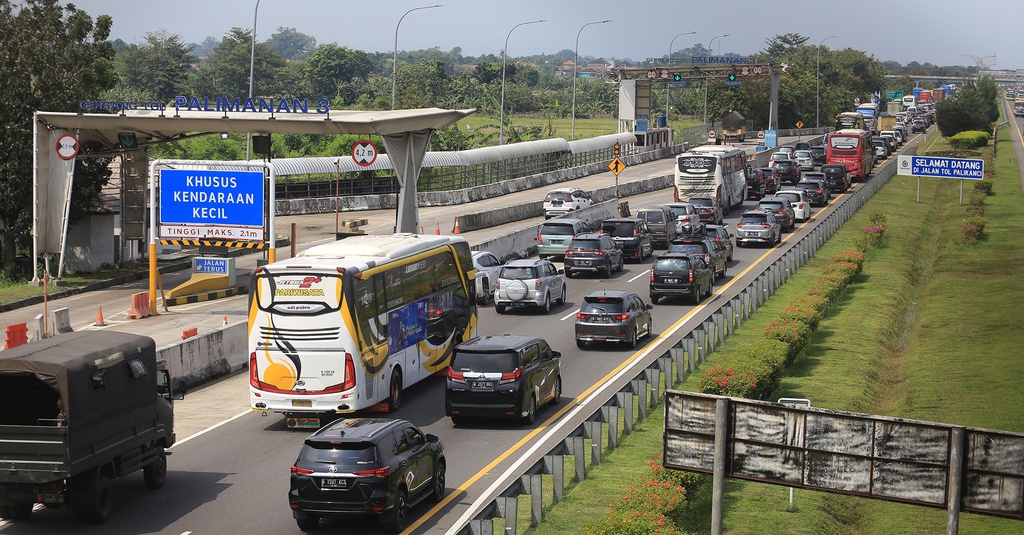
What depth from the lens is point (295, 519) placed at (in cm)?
1772

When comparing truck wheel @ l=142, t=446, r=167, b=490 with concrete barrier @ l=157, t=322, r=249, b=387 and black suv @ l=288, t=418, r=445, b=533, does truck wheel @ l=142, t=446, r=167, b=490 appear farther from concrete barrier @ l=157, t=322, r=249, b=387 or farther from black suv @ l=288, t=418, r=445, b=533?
concrete barrier @ l=157, t=322, r=249, b=387

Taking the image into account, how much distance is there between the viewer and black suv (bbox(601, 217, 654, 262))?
1903 inches

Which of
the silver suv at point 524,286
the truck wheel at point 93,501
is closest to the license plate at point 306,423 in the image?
the truck wheel at point 93,501

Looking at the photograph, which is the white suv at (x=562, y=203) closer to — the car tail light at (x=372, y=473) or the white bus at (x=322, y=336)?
the white bus at (x=322, y=336)

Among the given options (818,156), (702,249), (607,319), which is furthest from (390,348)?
(818,156)

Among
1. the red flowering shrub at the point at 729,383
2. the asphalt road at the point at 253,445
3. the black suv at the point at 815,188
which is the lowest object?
the asphalt road at the point at 253,445

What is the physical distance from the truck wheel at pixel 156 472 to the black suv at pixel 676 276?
69.7ft

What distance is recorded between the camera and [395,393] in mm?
24875

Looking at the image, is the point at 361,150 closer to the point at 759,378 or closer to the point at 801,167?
the point at 759,378

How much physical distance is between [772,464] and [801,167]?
72.6 m

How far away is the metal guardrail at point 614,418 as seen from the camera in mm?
16109

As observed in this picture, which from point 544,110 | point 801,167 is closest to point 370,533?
point 801,167

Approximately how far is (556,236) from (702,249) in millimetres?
8529

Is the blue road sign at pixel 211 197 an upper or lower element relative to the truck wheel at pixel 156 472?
upper
